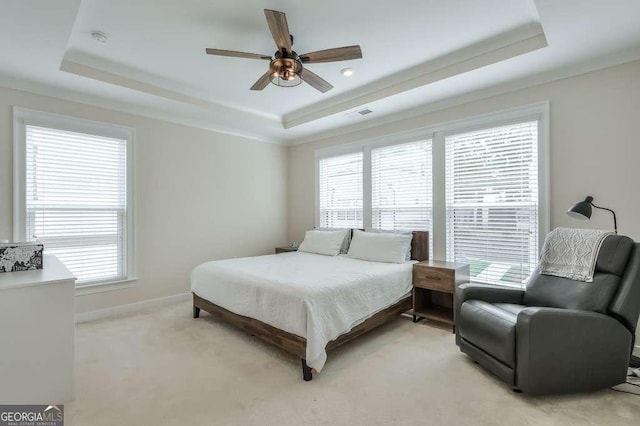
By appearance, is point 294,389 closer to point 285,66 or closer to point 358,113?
point 285,66

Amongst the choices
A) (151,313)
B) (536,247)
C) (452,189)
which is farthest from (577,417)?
(151,313)

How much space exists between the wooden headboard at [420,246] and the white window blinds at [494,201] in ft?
0.88

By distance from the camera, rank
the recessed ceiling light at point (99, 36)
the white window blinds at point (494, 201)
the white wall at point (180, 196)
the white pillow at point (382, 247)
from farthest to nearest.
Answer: the white pillow at point (382, 247) < the white wall at point (180, 196) < the white window blinds at point (494, 201) < the recessed ceiling light at point (99, 36)

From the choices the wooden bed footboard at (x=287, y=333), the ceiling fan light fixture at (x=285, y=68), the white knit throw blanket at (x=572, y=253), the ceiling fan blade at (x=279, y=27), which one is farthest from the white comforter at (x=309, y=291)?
the ceiling fan blade at (x=279, y=27)

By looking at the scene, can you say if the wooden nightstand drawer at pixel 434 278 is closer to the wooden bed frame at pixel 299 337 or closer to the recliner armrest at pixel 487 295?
the wooden bed frame at pixel 299 337

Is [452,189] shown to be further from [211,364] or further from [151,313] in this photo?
[151,313]

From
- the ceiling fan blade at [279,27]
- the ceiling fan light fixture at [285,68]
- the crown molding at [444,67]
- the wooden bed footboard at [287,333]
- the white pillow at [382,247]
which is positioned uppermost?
the crown molding at [444,67]

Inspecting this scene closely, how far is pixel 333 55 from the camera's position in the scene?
2416 mm

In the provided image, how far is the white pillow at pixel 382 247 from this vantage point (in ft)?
12.3

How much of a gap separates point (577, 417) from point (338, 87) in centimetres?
369

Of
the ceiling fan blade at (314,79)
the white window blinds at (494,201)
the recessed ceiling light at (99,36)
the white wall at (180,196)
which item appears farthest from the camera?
the white wall at (180,196)

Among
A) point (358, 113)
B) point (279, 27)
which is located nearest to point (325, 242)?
point (358, 113)

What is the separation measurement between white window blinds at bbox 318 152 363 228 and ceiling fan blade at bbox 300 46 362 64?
2.43 metres

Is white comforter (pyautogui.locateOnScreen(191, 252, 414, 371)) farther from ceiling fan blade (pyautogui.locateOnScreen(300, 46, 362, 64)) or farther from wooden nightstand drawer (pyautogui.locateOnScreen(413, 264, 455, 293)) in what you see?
ceiling fan blade (pyautogui.locateOnScreen(300, 46, 362, 64))
